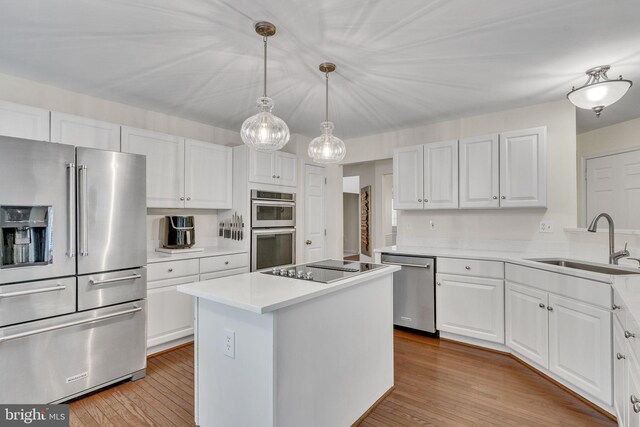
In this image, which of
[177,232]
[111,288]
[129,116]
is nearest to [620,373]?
[111,288]

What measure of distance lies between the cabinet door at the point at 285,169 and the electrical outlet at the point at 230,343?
2442mm

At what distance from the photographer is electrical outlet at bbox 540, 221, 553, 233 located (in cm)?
314

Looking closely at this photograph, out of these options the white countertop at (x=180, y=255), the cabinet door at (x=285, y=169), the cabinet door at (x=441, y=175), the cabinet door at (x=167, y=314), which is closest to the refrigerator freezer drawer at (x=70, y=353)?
the cabinet door at (x=167, y=314)

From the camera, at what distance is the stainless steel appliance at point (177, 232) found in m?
3.22

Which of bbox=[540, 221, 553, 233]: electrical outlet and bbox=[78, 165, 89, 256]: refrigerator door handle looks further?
bbox=[540, 221, 553, 233]: electrical outlet

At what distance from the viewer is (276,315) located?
1438mm

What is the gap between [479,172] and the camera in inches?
129

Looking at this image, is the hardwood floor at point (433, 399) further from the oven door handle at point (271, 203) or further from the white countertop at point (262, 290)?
the oven door handle at point (271, 203)

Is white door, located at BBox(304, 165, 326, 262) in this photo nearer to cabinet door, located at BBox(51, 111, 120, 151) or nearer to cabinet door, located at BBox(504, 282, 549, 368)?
cabinet door, located at BBox(51, 111, 120, 151)

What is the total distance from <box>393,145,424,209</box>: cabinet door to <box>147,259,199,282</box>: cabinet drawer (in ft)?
7.63

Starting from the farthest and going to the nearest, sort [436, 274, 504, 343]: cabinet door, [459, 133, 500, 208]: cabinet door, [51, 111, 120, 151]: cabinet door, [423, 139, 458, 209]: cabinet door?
[423, 139, 458, 209]: cabinet door, [459, 133, 500, 208]: cabinet door, [436, 274, 504, 343]: cabinet door, [51, 111, 120, 151]: cabinet door

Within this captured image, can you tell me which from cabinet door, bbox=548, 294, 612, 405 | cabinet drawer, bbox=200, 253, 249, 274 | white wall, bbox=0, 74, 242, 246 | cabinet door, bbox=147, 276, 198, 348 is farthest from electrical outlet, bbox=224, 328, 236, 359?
cabinet door, bbox=548, 294, 612, 405

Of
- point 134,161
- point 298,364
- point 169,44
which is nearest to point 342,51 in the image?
point 169,44

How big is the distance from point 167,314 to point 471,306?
2842 mm
